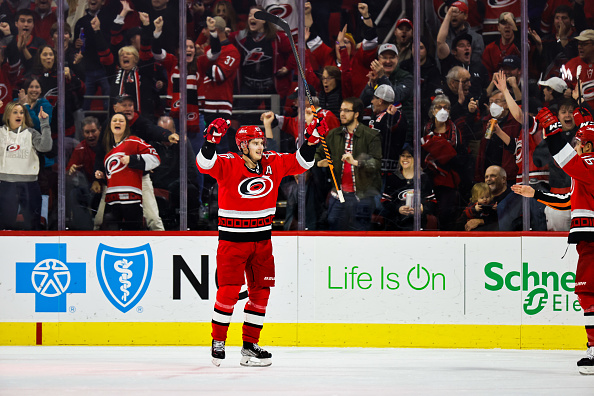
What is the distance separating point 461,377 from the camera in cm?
424

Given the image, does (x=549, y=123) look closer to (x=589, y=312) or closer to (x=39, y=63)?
(x=589, y=312)

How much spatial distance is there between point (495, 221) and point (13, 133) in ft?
11.7

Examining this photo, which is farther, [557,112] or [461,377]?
[557,112]

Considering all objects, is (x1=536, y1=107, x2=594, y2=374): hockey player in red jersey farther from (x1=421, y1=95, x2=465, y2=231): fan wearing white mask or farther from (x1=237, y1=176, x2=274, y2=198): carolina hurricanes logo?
(x1=237, y1=176, x2=274, y2=198): carolina hurricanes logo

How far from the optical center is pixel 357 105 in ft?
18.8

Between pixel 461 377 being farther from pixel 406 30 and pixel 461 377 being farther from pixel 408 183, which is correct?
pixel 406 30

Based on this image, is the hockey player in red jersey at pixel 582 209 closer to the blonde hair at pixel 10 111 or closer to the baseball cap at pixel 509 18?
the baseball cap at pixel 509 18

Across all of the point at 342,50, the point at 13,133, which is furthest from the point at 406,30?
the point at 13,133

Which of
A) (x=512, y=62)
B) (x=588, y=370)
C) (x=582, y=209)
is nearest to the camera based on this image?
(x=588, y=370)

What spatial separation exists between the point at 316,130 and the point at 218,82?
149cm

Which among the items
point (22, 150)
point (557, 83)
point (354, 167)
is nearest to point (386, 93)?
point (354, 167)

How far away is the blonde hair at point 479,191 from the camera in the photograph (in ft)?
18.4

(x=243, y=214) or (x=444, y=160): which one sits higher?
(x=444, y=160)

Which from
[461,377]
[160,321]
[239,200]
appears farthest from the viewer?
[160,321]
